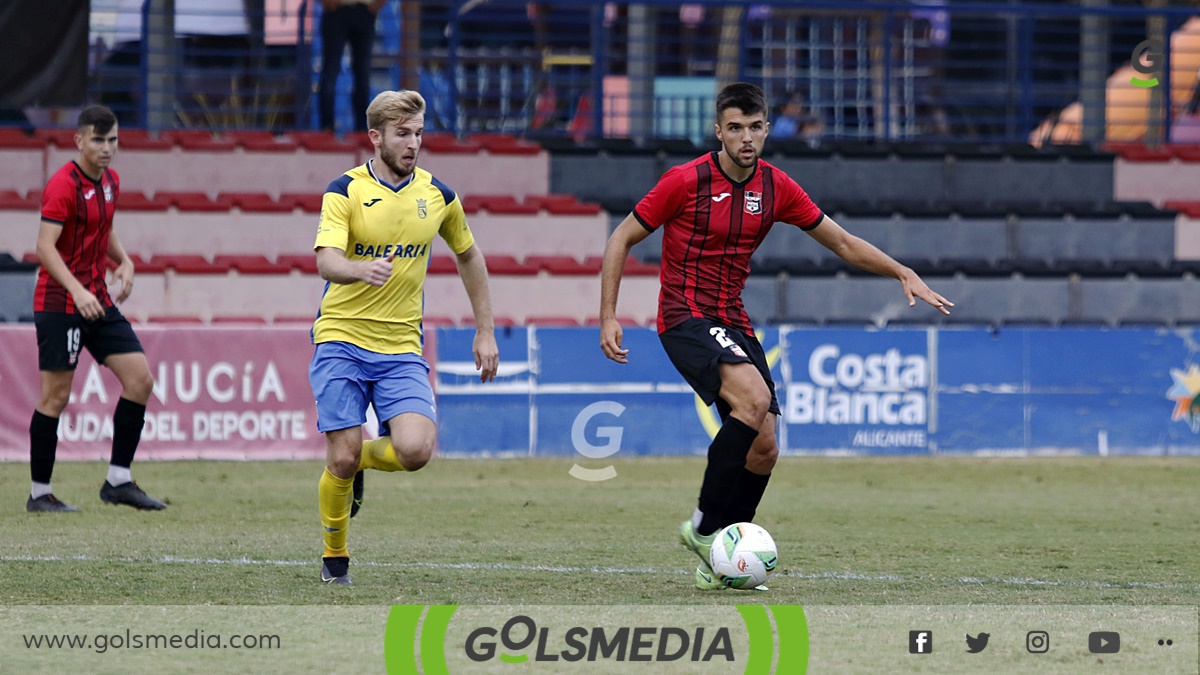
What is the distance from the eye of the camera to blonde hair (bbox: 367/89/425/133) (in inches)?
236

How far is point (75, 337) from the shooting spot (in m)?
8.90

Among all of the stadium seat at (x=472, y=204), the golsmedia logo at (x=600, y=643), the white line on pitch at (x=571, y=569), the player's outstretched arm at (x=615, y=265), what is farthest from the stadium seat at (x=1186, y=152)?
the golsmedia logo at (x=600, y=643)

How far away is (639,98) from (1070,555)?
1124cm

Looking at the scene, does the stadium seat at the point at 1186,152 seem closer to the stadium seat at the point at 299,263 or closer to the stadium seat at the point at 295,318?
the stadium seat at the point at 299,263

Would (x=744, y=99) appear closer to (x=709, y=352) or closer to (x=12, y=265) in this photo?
(x=709, y=352)

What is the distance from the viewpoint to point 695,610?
5.46 metres

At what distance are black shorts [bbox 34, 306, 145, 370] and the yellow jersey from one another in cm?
313

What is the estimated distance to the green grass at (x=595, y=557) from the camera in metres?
4.92

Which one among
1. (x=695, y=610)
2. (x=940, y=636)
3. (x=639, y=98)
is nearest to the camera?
(x=940, y=636)

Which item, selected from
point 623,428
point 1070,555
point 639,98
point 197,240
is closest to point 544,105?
point 639,98

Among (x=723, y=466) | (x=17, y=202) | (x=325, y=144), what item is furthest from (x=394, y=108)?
(x=325, y=144)

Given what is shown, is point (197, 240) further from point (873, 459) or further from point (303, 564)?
point (303, 564)

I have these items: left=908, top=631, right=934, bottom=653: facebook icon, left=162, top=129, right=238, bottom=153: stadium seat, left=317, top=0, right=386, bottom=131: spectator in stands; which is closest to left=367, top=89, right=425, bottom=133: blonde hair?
left=908, top=631, right=934, bottom=653: facebook icon

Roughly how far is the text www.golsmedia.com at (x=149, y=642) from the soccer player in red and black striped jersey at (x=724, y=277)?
7.11ft
